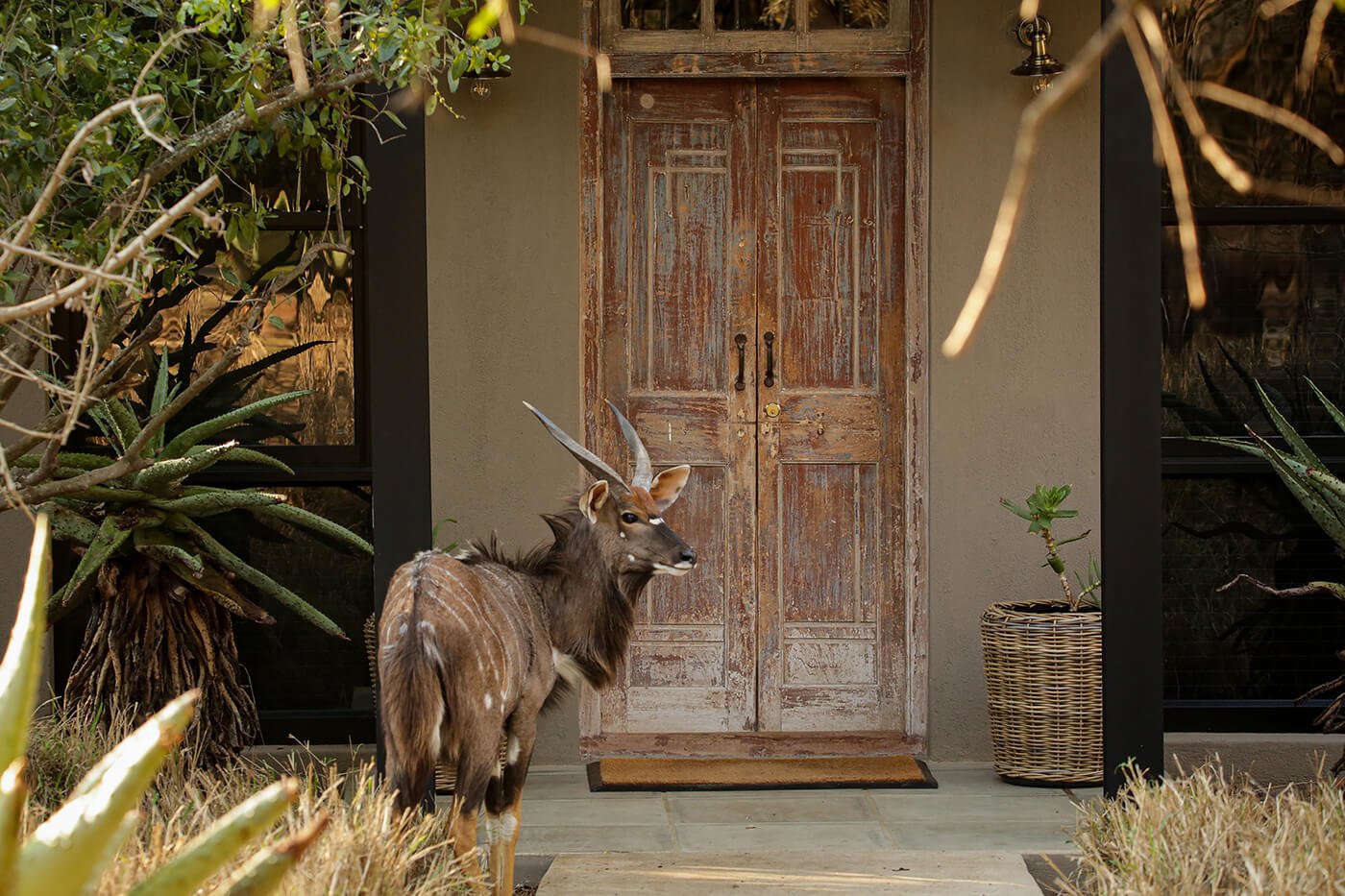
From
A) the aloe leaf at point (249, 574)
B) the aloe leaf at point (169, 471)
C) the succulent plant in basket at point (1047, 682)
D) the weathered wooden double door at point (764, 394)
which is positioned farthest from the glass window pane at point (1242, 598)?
the aloe leaf at point (169, 471)

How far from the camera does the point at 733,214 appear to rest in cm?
645

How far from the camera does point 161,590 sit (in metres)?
5.13

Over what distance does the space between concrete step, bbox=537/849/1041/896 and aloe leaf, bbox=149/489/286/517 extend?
163 centimetres

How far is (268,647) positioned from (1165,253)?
4.26 m

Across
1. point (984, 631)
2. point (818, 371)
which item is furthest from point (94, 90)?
point (984, 631)

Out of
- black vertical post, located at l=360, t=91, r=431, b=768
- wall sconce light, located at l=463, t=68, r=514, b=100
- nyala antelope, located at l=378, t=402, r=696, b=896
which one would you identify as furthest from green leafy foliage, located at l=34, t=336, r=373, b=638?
wall sconce light, located at l=463, t=68, r=514, b=100

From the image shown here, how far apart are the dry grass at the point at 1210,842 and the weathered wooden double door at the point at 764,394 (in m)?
2.19

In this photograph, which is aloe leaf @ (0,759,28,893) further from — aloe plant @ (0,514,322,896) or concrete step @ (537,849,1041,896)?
concrete step @ (537,849,1041,896)

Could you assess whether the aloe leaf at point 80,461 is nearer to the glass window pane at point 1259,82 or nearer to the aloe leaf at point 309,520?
the aloe leaf at point 309,520

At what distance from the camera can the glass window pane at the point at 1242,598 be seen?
6328 millimetres

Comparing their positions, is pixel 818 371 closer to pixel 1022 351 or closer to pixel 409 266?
pixel 1022 351

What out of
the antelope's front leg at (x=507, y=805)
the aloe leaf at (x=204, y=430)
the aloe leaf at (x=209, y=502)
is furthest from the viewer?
the aloe leaf at (x=204, y=430)

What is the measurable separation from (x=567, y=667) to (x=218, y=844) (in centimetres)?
210

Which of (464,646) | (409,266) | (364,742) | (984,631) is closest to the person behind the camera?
(464,646)
